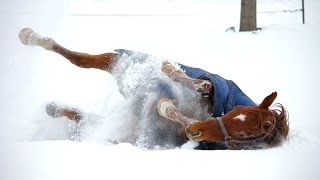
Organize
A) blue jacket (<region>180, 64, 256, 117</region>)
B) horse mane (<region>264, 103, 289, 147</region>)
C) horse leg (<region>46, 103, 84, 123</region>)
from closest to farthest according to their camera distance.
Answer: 1. horse mane (<region>264, 103, 289, 147</region>)
2. blue jacket (<region>180, 64, 256, 117</region>)
3. horse leg (<region>46, 103, 84, 123</region>)

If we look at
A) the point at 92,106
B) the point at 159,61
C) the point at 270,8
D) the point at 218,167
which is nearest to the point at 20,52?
the point at 92,106

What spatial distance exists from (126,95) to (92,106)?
4.00 feet

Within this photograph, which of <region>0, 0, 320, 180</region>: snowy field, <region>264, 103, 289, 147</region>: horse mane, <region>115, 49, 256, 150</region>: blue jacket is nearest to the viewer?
<region>0, 0, 320, 180</region>: snowy field

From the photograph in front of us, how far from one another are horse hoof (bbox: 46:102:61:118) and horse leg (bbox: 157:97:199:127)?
3.86 feet

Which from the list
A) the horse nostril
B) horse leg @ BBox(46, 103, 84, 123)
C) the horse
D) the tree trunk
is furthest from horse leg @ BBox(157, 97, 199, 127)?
the tree trunk

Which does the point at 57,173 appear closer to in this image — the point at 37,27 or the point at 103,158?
the point at 103,158

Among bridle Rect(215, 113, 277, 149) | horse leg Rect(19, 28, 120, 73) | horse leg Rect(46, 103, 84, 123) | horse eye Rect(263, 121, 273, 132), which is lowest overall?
horse leg Rect(46, 103, 84, 123)

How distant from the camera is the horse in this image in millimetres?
2494

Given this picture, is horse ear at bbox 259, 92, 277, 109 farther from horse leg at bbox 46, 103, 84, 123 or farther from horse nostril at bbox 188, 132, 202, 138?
horse leg at bbox 46, 103, 84, 123

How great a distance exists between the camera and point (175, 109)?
2.86 m

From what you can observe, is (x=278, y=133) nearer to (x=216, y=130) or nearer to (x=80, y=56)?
(x=216, y=130)

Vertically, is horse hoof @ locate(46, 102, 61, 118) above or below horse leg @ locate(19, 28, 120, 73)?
below

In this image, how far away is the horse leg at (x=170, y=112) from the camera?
2.70 metres

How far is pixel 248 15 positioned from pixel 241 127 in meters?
5.95
